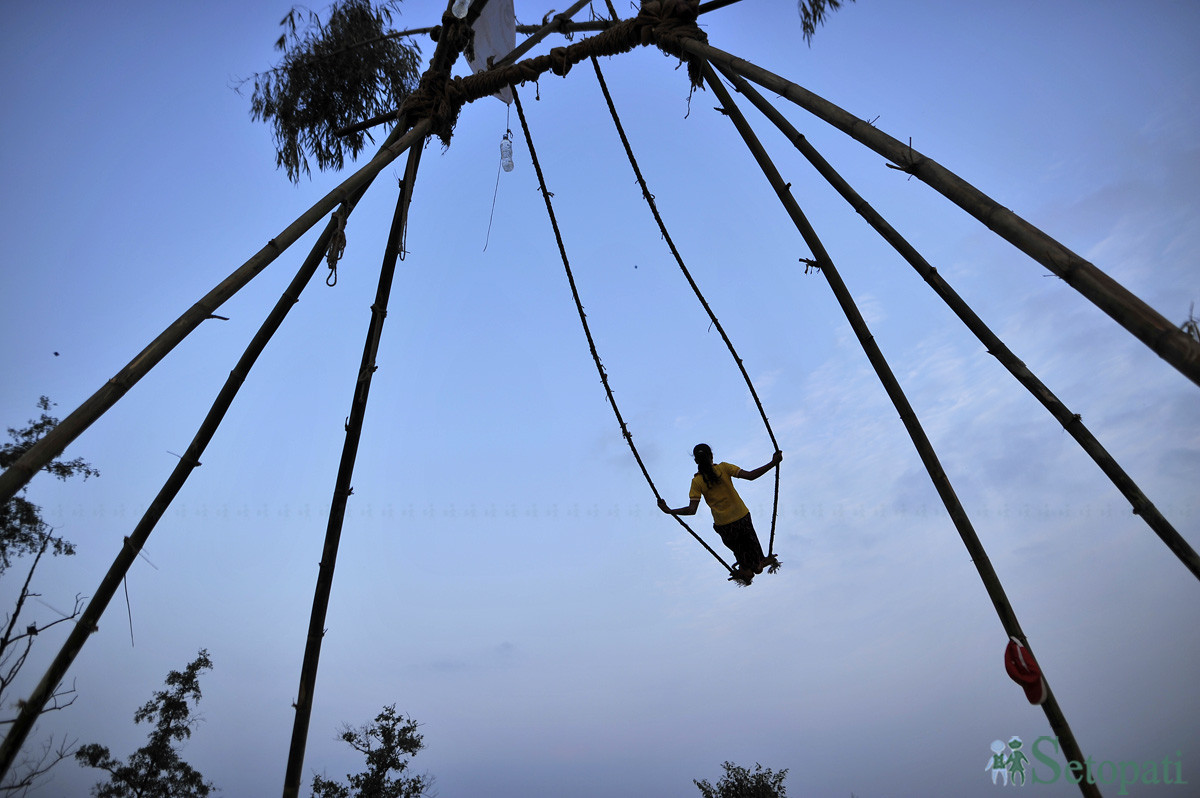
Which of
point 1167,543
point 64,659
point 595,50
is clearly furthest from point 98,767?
point 1167,543

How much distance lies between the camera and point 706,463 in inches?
268

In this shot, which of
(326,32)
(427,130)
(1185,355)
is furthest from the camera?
(326,32)

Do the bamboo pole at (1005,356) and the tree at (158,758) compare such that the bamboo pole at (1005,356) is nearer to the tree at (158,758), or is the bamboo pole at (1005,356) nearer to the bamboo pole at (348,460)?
the bamboo pole at (348,460)

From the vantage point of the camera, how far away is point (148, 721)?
18.2 meters

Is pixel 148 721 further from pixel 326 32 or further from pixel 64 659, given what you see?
pixel 326 32

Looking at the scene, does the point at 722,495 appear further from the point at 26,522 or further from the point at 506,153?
the point at 26,522

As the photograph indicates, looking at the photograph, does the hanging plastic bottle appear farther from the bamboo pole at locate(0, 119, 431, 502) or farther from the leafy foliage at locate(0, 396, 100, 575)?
the leafy foliage at locate(0, 396, 100, 575)

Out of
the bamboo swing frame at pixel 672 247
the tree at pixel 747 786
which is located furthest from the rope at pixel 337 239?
the tree at pixel 747 786

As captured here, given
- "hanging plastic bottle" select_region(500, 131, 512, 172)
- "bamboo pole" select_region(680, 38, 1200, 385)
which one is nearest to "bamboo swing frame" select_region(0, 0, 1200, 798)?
"bamboo pole" select_region(680, 38, 1200, 385)

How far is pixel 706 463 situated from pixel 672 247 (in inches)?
81.6

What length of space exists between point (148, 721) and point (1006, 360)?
21.5 meters

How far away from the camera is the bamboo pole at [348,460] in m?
5.11

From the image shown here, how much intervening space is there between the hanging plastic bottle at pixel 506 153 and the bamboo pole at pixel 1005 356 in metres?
2.27

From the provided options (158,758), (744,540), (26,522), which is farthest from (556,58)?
(158,758)
